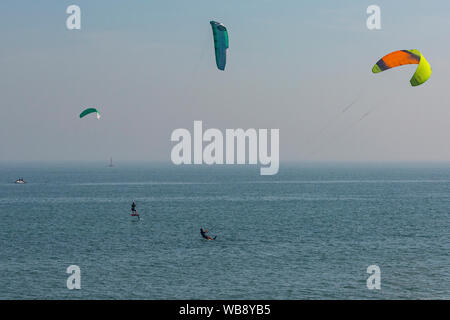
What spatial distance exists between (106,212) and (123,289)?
55386mm

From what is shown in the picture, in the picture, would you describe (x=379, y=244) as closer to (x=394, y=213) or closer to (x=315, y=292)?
(x=315, y=292)

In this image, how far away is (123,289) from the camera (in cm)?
3738

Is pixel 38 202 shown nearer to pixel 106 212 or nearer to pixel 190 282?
pixel 106 212

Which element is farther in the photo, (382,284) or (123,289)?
(382,284)

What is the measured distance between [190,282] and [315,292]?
28.6 ft

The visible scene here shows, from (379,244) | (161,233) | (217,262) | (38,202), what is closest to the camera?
(217,262)

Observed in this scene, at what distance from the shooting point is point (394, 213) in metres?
91.2
